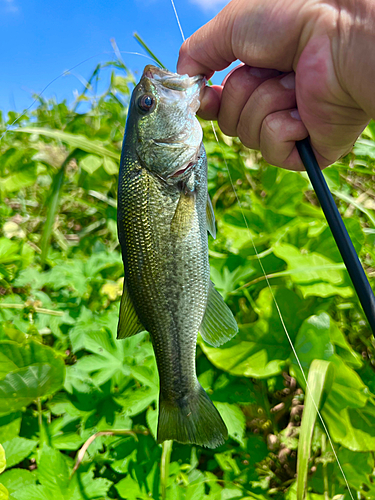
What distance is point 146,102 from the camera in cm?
126

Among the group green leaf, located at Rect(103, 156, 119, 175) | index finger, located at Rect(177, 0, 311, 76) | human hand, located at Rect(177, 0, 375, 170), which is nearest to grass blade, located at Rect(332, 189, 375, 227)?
human hand, located at Rect(177, 0, 375, 170)

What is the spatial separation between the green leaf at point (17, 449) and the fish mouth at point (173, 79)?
1515mm

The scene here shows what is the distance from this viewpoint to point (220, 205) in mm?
2891

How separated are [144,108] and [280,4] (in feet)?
1.78

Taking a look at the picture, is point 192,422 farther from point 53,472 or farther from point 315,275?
point 315,275

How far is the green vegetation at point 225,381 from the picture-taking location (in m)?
1.42

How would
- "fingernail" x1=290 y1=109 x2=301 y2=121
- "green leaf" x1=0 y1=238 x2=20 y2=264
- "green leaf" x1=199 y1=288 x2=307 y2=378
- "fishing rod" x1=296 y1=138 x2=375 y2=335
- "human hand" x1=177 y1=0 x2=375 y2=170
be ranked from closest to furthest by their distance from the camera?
"fishing rod" x1=296 y1=138 x2=375 y2=335 → "human hand" x1=177 y1=0 x2=375 y2=170 → "fingernail" x1=290 y1=109 x2=301 y2=121 → "green leaf" x1=199 y1=288 x2=307 y2=378 → "green leaf" x1=0 y1=238 x2=20 y2=264

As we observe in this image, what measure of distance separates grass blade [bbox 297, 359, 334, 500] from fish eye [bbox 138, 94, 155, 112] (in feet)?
3.74

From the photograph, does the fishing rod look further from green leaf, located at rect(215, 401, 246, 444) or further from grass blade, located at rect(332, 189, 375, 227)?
grass blade, located at rect(332, 189, 375, 227)

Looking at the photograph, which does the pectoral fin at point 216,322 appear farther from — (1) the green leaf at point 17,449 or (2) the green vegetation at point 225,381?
(1) the green leaf at point 17,449

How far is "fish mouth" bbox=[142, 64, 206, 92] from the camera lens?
1254mm

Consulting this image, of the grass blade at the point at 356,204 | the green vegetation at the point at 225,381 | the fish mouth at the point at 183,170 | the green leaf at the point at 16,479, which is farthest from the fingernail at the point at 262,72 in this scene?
the green leaf at the point at 16,479

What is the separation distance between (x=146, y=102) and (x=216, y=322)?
81 centimetres

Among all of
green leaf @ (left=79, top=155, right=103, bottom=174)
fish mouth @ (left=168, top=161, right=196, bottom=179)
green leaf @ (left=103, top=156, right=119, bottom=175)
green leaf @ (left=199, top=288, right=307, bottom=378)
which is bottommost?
green leaf @ (left=199, top=288, right=307, bottom=378)
